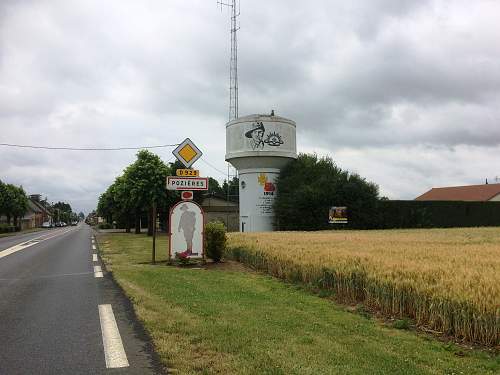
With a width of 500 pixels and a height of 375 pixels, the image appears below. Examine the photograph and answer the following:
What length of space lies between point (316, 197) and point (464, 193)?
161 ft

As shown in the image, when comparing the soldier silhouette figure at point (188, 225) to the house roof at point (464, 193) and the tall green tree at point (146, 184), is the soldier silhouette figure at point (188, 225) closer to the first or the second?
the tall green tree at point (146, 184)

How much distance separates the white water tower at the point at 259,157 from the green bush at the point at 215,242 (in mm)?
25650

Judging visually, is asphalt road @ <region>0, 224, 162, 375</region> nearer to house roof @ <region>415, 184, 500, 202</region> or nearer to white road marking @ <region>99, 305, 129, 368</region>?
white road marking @ <region>99, 305, 129, 368</region>

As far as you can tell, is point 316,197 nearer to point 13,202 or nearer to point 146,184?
point 146,184

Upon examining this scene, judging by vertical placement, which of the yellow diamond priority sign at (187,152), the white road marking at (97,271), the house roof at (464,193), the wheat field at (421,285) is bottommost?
the white road marking at (97,271)

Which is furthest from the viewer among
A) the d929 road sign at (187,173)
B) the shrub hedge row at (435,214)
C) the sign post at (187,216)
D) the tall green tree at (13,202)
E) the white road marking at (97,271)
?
the tall green tree at (13,202)

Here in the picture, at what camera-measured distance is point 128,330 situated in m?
6.95

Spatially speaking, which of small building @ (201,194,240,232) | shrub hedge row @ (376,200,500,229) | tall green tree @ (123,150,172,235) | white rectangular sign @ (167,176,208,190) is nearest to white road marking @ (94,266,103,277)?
white rectangular sign @ (167,176,208,190)

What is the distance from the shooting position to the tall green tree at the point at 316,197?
41.6 metres

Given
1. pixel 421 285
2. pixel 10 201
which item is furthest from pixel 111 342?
pixel 10 201

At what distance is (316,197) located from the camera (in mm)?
41844

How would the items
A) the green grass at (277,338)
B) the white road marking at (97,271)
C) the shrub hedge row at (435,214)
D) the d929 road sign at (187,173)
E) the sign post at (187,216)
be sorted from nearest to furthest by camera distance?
the green grass at (277,338), the white road marking at (97,271), the sign post at (187,216), the d929 road sign at (187,173), the shrub hedge row at (435,214)

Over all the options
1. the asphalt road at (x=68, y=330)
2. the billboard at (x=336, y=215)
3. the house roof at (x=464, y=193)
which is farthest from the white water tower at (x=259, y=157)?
the house roof at (x=464, y=193)

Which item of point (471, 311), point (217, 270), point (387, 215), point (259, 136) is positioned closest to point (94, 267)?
point (217, 270)
